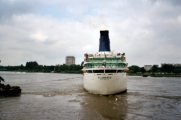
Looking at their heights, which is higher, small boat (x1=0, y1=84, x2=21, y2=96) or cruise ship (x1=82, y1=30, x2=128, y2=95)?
cruise ship (x1=82, y1=30, x2=128, y2=95)

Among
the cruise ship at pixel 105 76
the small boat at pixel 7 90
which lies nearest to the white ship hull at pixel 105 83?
the cruise ship at pixel 105 76

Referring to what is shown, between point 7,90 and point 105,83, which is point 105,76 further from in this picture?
point 7,90

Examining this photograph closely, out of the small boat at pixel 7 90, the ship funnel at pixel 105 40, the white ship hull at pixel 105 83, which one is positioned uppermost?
the ship funnel at pixel 105 40

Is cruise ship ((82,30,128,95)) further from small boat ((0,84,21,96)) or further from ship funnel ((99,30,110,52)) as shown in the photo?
small boat ((0,84,21,96))

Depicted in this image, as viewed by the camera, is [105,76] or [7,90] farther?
[7,90]

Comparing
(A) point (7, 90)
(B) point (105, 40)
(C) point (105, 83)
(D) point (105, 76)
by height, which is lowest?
(A) point (7, 90)

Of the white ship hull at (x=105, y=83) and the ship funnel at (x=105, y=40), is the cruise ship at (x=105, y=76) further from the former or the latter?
the ship funnel at (x=105, y=40)

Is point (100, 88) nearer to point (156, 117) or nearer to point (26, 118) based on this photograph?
point (156, 117)

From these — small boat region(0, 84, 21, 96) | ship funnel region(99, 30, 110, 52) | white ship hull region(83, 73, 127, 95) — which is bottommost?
small boat region(0, 84, 21, 96)

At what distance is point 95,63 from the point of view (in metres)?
28.9

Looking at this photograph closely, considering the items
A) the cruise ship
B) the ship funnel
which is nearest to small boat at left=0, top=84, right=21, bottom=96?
the cruise ship

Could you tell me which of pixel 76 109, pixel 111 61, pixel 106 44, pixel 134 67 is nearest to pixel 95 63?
pixel 111 61

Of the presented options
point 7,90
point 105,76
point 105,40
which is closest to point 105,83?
point 105,76

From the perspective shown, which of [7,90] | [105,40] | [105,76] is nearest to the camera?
[105,76]
